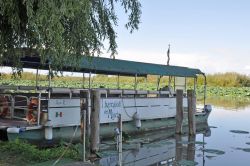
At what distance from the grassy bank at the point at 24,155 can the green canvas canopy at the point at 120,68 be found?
3790mm

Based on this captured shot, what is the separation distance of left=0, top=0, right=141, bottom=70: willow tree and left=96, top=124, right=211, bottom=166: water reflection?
4249 mm

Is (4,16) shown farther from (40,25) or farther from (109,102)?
(109,102)

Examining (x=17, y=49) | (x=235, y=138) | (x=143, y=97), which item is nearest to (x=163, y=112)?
(x=143, y=97)

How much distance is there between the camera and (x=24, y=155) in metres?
10.1

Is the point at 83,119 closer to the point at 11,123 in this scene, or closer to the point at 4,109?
the point at 11,123

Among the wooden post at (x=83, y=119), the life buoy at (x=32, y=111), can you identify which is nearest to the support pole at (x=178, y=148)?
the wooden post at (x=83, y=119)

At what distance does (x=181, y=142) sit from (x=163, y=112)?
364 cm

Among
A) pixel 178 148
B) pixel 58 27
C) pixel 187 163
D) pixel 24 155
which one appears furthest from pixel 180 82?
pixel 58 27

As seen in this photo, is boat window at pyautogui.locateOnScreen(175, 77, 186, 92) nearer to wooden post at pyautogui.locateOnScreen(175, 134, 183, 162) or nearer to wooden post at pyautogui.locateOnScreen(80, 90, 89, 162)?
wooden post at pyautogui.locateOnScreen(175, 134, 183, 162)

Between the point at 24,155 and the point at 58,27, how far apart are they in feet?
13.6

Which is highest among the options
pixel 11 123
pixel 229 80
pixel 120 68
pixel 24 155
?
pixel 229 80

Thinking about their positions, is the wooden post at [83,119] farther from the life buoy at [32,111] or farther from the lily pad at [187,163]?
the lily pad at [187,163]

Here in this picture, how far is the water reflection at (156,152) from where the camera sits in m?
14.2

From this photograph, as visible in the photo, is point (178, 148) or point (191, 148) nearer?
point (191, 148)
